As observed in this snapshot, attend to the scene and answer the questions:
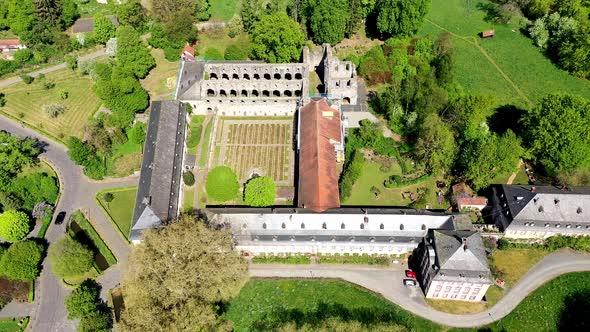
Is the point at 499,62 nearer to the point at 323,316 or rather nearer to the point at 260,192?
the point at 260,192

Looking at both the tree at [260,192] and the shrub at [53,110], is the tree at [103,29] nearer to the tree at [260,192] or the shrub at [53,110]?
the shrub at [53,110]

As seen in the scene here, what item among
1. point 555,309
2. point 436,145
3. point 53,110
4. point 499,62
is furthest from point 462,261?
point 53,110

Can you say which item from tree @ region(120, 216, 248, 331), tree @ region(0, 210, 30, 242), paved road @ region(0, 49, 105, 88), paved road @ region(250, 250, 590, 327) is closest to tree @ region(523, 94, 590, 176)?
paved road @ region(250, 250, 590, 327)

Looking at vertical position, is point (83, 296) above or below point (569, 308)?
below

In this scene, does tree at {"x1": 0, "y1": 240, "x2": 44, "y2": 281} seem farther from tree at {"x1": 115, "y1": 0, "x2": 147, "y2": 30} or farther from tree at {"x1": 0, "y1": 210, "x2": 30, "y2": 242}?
tree at {"x1": 115, "y1": 0, "x2": 147, "y2": 30}

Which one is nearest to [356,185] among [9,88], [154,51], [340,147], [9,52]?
[340,147]

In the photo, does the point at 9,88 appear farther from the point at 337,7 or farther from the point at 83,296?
the point at 337,7
